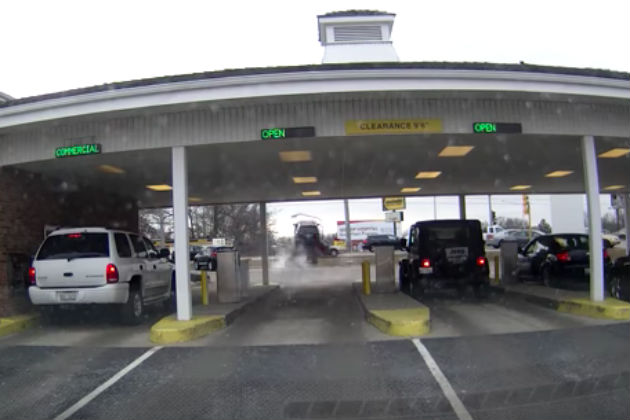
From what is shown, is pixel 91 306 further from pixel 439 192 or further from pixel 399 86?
pixel 439 192

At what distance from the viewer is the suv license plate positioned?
8.87 m

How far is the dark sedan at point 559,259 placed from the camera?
1262 centimetres

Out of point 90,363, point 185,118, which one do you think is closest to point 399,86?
point 185,118

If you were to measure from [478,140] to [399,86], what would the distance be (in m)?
2.92

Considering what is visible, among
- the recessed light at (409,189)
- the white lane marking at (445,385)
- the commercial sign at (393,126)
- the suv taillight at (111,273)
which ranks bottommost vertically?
the white lane marking at (445,385)

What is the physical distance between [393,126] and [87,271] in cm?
599

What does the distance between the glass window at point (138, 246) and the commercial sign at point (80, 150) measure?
6.37 ft

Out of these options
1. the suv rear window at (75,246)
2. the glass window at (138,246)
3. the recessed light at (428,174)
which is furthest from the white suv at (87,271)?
the recessed light at (428,174)

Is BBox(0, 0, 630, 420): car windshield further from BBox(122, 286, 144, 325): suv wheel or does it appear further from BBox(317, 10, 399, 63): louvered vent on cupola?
BBox(317, 10, 399, 63): louvered vent on cupola

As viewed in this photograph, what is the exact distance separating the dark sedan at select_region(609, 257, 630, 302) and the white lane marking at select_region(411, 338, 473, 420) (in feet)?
18.2

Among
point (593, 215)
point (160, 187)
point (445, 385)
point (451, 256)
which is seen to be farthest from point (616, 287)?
point (160, 187)

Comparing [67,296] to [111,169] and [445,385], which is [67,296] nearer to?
[111,169]

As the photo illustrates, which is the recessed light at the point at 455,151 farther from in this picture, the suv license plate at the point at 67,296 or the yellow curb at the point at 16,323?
the yellow curb at the point at 16,323

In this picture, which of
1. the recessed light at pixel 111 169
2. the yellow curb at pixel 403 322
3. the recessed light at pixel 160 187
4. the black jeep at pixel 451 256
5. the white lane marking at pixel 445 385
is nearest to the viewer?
the white lane marking at pixel 445 385
